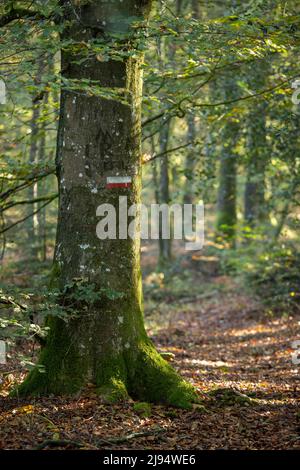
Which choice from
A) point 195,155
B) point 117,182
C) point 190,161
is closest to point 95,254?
point 117,182

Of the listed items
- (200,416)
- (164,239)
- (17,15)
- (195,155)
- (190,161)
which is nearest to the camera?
(200,416)

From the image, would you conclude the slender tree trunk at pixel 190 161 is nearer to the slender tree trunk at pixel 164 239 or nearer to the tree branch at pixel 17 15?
the slender tree trunk at pixel 164 239

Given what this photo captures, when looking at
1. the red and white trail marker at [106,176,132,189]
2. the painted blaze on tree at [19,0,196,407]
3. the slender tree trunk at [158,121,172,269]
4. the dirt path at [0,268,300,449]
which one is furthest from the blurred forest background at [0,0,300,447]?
the red and white trail marker at [106,176,132,189]

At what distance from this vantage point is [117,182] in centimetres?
616

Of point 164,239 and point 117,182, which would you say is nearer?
point 117,182

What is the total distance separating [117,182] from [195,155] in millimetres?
6634

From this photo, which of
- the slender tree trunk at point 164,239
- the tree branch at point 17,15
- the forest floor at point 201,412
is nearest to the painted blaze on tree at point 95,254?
the forest floor at point 201,412

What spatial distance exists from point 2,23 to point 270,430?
5222 mm

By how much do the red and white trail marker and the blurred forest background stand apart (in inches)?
43.5

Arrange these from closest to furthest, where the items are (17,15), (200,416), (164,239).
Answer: (200,416) → (17,15) → (164,239)

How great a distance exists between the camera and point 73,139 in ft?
20.1

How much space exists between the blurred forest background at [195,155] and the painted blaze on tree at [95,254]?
0.32m

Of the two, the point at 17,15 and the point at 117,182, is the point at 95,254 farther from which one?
the point at 17,15

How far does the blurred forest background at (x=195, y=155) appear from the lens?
6.07 metres
